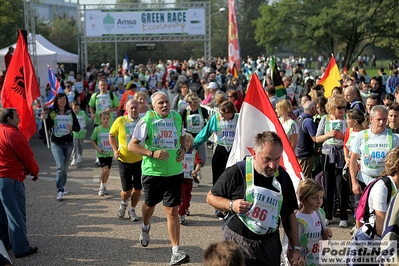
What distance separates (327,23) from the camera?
126 ft

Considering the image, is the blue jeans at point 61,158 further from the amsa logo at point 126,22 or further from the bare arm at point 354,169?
the amsa logo at point 126,22

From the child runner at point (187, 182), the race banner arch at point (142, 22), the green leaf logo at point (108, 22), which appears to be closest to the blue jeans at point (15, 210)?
the child runner at point (187, 182)

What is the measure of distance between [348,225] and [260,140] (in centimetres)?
462

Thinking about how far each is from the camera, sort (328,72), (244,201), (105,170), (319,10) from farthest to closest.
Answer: (319,10) → (328,72) → (105,170) → (244,201)

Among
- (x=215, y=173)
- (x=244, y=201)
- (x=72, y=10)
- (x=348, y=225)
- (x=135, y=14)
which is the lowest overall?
(x=348, y=225)

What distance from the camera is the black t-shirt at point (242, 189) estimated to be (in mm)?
4398

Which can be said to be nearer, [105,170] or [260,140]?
[260,140]

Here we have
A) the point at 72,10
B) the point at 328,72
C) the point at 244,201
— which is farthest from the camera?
the point at 72,10

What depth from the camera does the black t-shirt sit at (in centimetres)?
440

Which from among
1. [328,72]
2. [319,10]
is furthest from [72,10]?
[328,72]

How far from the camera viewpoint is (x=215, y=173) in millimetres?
8820

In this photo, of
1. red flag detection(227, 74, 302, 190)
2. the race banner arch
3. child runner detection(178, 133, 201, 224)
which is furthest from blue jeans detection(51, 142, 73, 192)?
the race banner arch

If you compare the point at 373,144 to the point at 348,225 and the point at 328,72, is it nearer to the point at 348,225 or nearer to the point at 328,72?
the point at 348,225

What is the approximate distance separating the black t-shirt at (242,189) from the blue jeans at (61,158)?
5.93 m
